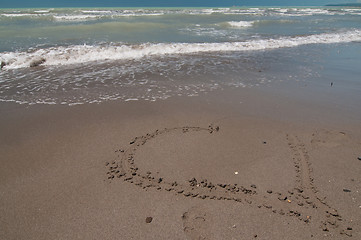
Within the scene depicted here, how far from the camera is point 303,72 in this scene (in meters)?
Result: 9.35

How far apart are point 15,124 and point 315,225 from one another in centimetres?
647

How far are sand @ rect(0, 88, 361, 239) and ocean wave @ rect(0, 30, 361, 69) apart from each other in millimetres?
5295

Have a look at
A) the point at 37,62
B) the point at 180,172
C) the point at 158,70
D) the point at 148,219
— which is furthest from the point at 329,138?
the point at 37,62

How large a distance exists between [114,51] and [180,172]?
410 inches

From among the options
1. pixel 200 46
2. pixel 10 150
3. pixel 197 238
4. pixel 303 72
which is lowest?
pixel 197 238

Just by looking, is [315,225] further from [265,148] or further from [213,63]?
[213,63]

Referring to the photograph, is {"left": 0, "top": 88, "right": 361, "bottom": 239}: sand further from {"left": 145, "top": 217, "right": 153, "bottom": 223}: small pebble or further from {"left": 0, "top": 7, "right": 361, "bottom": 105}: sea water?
{"left": 0, "top": 7, "right": 361, "bottom": 105}: sea water

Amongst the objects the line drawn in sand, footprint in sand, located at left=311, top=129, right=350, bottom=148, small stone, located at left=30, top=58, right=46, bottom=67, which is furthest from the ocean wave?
footprint in sand, located at left=311, top=129, right=350, bottom=148

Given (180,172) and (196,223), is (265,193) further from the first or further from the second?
(180,172)

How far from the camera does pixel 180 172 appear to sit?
13.3ft

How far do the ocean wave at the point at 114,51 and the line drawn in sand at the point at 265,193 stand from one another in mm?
8855

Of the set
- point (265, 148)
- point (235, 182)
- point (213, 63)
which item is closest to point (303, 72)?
point (213, 63)

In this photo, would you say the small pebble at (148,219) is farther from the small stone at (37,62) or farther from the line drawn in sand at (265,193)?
the small stone at (37,62)

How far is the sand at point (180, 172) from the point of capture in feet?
10.1
